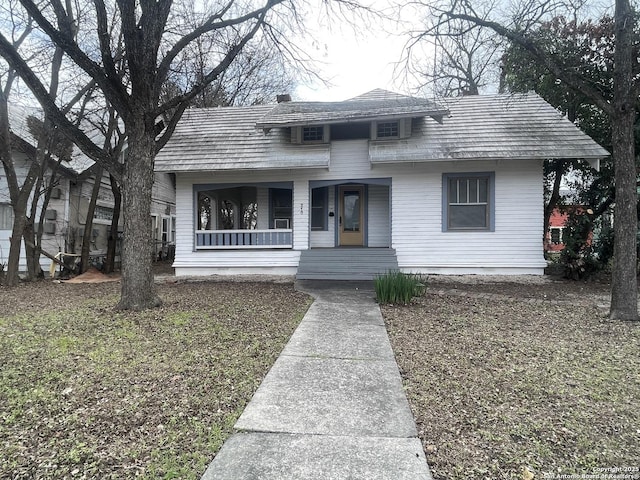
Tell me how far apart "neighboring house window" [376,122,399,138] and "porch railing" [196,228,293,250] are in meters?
4.05

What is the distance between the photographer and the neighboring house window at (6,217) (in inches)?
518

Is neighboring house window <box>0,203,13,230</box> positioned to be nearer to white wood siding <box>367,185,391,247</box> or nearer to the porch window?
the porch window

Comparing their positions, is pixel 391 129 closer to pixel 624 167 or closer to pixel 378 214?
pixel 378 214

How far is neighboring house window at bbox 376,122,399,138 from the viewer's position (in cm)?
1174

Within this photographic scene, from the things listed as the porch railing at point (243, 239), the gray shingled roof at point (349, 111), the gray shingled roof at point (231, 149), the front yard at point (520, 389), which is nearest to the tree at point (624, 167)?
the front yard at point (520, 389)

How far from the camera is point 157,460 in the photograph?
2.46 metres

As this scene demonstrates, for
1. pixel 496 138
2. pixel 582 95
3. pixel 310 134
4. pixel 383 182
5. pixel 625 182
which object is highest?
pixel 582 95

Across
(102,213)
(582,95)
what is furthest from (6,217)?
(582,95)

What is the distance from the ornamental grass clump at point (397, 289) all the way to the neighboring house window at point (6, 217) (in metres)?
13.1

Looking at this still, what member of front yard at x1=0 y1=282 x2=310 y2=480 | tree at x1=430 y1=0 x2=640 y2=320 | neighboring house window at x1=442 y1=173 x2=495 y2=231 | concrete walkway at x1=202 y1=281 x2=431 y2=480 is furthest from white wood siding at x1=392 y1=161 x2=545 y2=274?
concrete walkway at x1=202 y1=281 x2=431 y2=480

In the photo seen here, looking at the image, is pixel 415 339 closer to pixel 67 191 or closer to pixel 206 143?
pixel 206 143

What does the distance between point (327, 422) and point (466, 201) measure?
9.64 m

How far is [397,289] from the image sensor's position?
24.5ft

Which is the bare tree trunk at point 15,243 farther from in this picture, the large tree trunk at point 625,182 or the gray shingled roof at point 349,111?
the large tree trunk at point 625,182
